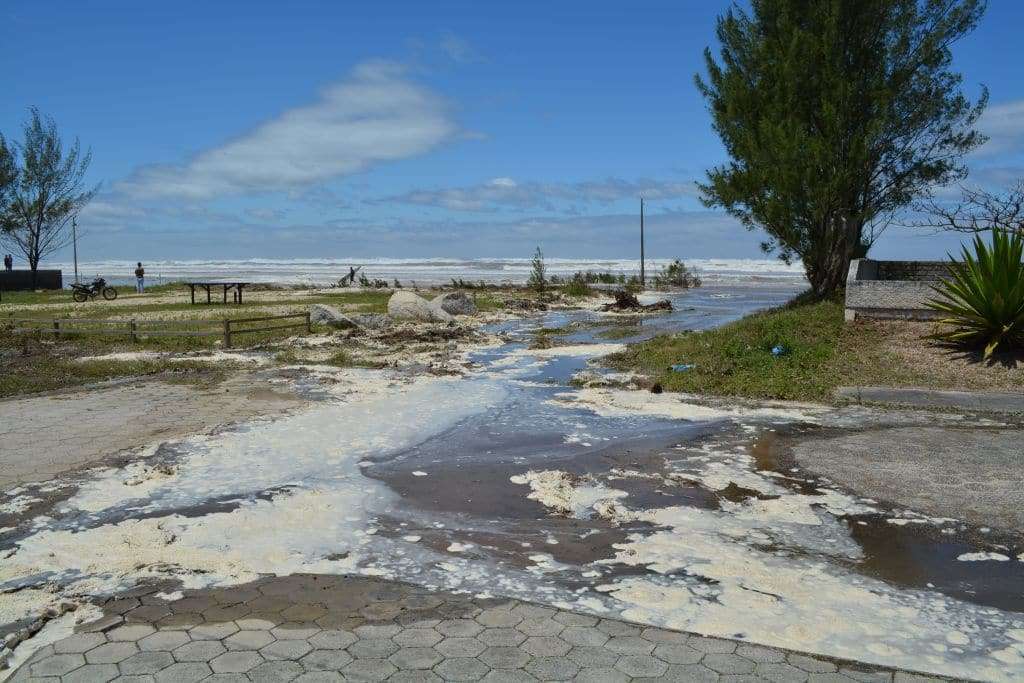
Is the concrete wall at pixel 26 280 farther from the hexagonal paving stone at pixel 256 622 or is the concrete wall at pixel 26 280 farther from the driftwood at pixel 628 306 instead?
the hexagonal paving stone at pixel 256 622

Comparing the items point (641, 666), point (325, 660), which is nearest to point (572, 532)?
point (641, 666)

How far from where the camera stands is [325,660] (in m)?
3.76

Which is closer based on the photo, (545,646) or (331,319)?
(545,646)

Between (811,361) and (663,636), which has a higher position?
(811,361)

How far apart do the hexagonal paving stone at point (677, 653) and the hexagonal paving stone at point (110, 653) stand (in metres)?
2.57

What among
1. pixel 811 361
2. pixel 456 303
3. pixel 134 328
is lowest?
pixel 811 361

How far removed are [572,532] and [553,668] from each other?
187cm

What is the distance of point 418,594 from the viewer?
4.54 m

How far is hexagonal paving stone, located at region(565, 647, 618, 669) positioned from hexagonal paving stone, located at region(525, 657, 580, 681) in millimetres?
45

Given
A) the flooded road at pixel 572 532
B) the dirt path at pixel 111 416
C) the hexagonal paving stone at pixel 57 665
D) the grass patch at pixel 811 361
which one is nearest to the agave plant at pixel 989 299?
the grass patch at pixel 811 361

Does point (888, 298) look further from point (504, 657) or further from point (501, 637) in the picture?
point (504, 657)

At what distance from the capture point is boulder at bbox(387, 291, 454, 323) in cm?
2194

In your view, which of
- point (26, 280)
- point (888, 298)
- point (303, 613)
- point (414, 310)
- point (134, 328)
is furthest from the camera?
point (26, 280)

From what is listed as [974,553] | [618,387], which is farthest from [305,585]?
[618,387]
